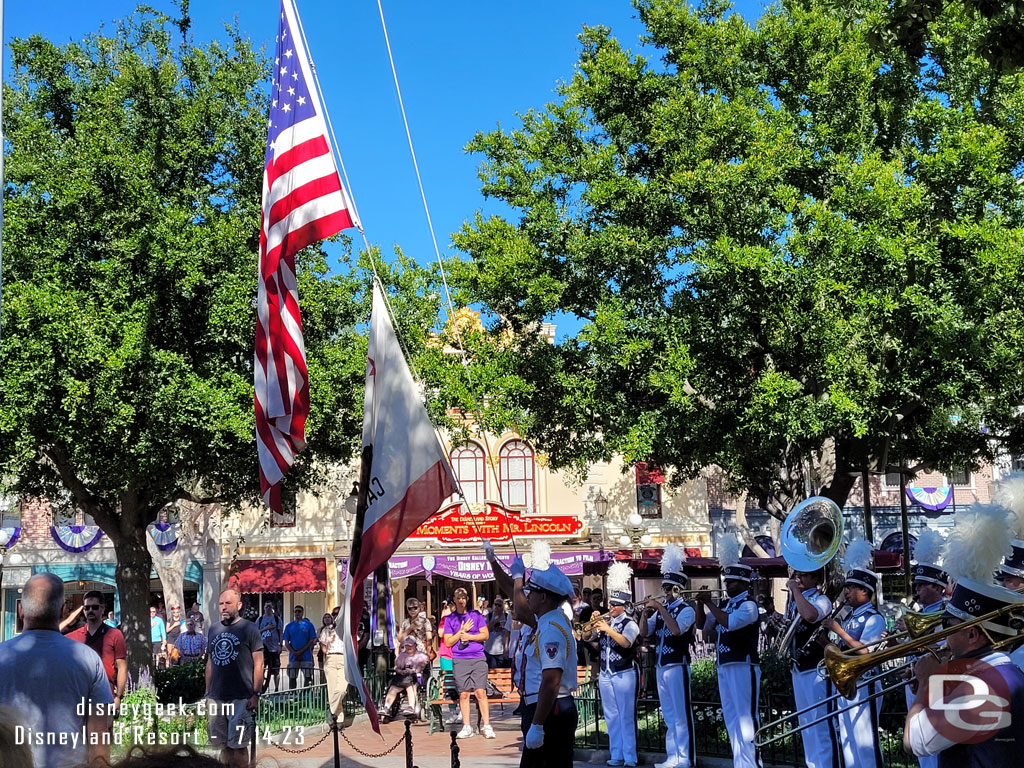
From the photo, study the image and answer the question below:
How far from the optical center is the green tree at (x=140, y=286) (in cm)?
1662

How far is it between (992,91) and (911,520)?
23029mm

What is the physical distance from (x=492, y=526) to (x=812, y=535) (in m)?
20.1

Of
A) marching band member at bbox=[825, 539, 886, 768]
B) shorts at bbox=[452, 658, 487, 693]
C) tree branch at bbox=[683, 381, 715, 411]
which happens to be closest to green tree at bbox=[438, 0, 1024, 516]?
tree branch at bbox=[683, 381, 715, 411]

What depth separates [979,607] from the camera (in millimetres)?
4340

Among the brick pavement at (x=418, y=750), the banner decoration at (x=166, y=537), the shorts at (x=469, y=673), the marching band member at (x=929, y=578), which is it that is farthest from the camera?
the banner decoration at (x=166, y=537)

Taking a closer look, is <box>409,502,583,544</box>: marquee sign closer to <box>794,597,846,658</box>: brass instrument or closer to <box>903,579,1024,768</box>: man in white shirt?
<box>794,597,846,658</box>: brass instrument

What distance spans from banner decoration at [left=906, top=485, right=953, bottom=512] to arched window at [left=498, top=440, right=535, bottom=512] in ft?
42.4

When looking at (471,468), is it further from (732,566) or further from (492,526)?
(732,566)

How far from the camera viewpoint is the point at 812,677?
9422 mm

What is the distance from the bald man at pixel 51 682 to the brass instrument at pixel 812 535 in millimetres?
5508

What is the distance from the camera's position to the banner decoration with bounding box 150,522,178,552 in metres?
34.5

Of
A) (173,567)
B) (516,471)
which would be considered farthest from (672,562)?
(173,567)

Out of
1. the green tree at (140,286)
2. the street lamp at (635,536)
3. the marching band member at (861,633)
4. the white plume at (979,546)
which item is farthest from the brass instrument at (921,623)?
the street lamp at (635,536)

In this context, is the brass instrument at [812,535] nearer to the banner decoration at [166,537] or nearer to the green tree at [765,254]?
the green tree at [765,254]
